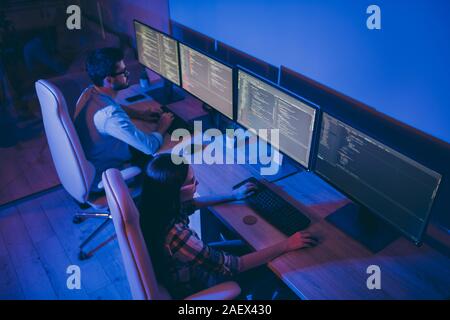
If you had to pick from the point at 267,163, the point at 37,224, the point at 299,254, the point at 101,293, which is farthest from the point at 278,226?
the point at 37,224

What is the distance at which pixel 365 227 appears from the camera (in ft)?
6.51

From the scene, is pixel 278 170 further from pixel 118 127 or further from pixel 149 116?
pixel 149 116

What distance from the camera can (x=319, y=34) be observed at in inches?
90.3

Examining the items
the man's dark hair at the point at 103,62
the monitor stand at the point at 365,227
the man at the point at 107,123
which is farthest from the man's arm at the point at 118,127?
the monitor stand at the point at 365,227

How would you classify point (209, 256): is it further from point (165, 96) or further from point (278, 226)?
point (165, 96)

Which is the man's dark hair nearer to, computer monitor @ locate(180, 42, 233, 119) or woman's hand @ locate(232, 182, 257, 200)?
computer monitor @ locate(180, 42, 233, 119)

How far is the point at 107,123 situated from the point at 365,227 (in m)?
1.59

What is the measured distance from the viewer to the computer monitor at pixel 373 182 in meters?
1.63

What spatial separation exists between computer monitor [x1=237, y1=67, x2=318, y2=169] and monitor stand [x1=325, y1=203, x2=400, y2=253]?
12.5 inches

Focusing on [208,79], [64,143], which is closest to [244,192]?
Answer: [208,79]

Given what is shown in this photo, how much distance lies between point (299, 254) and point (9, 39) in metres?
4.03

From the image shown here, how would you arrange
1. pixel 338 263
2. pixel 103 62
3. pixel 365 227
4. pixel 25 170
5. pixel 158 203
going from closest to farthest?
pixel 158 203, pixel 338 263, pixel 365 227, pixel 103 62, pixel 25 170

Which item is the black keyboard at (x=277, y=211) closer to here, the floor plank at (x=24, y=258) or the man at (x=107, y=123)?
the man at (x=107, y=123)

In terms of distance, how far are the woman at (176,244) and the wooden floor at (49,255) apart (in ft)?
3.17
